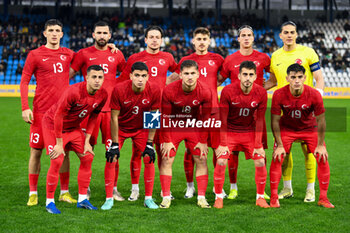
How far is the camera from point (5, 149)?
10.7 meters

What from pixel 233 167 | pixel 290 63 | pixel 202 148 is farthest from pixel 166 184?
pixel 290 63

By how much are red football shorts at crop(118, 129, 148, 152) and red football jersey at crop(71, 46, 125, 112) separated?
21.5 inches

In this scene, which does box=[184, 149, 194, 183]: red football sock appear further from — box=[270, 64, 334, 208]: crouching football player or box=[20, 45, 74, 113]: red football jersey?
box=[20, 45, 74, 113]: red football jersey

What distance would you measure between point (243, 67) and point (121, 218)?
2505 mm

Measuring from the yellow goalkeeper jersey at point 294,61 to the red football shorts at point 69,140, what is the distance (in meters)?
3.05

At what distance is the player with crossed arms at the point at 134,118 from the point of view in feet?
19.3

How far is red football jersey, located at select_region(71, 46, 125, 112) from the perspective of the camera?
6535mm

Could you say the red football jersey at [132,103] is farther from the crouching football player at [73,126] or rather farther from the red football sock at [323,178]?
the red football sock at [323,178]

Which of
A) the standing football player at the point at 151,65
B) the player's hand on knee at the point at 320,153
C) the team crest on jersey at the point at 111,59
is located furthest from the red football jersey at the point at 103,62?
the player's hand on knee at the point at 320,153

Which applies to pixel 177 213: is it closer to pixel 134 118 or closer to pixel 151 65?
pixel 134 118

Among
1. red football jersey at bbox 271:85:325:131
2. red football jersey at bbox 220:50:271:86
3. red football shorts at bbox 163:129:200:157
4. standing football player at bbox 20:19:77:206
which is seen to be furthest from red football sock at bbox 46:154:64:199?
red football jersey at bbox 271:85:325:131

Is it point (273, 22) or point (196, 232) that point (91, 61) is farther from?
point (273, 22)

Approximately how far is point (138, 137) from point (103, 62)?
1.25 metres

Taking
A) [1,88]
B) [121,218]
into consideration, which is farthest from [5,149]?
[1,88]
